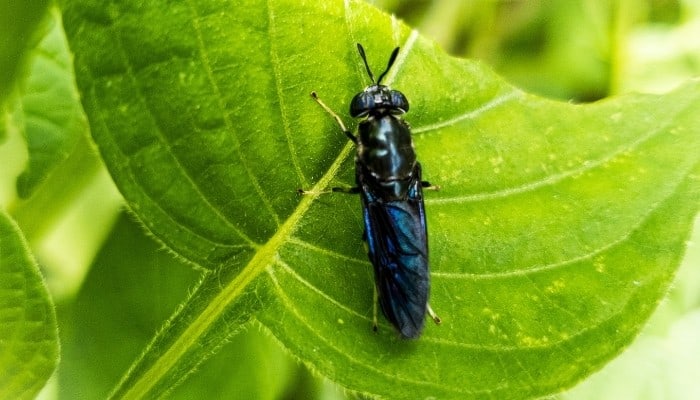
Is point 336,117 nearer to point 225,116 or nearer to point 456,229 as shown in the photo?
point 225,116

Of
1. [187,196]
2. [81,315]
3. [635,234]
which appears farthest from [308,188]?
[81,315]

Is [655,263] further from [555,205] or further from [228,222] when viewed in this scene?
[228,222]

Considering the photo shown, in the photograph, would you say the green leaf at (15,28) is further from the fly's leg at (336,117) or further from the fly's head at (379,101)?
the fly's head at (379,101)

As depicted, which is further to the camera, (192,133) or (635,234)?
(635,234)

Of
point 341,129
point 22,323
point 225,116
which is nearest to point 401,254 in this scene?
point 341,129

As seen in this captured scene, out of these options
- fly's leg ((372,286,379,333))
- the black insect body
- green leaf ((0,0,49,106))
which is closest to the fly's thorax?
the black insect body

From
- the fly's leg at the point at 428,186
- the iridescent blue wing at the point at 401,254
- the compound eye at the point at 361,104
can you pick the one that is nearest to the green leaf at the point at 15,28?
the compound eye at the point at 361,104

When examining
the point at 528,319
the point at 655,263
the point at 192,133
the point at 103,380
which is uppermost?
the point at 192,133
